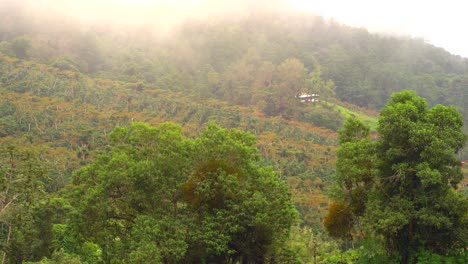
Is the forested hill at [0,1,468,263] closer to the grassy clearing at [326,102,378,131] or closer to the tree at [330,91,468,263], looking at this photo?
the grassy clearing at [326,102,378,131]

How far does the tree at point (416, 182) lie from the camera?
12.4 metres

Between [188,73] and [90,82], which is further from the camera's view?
[188,73]

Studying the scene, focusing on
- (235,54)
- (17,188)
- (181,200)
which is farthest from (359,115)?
(17,188)

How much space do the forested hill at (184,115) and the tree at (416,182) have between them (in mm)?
3295

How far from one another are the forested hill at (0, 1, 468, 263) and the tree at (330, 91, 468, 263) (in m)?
3.30

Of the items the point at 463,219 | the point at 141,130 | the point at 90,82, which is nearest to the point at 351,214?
the point at 463,219

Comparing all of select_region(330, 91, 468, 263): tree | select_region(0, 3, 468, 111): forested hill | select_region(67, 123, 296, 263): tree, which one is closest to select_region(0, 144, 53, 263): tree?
select_region(67, 123, 296, 263): tree

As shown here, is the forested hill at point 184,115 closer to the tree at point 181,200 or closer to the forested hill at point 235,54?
the tree at point 181,200

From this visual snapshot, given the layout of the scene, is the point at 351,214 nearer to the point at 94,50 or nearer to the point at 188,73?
the point at 188,73

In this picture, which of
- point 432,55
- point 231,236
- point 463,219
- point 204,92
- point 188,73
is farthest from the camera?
point 432,55

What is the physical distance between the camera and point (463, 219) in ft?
41.2

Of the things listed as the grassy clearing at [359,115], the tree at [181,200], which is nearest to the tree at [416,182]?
the tree at [181,200]

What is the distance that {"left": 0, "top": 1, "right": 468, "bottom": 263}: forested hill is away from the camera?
14773mm

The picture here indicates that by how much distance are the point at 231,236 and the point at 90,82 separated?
5757cm
